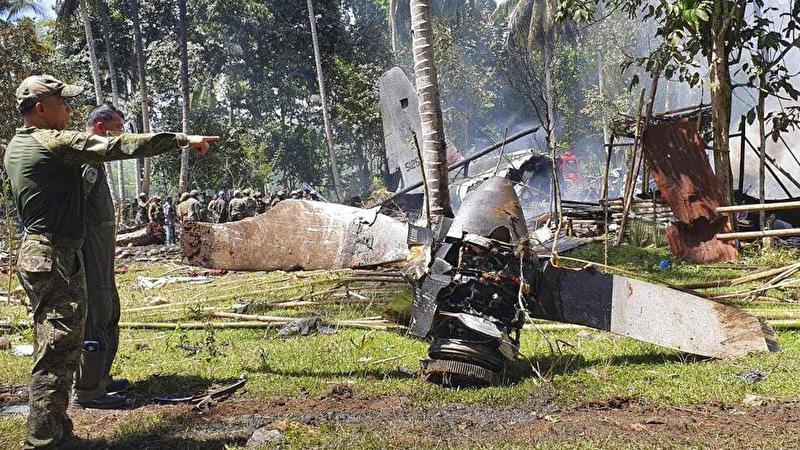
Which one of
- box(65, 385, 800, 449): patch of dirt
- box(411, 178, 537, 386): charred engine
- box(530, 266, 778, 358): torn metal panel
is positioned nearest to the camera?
box(65, 385, 800, 449): patch of dirt

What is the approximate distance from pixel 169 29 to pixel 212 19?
7.32 ft

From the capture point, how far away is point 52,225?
11.0 feet

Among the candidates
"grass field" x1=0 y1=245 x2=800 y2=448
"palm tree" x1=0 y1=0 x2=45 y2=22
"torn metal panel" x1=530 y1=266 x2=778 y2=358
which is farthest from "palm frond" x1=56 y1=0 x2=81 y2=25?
"torn metal panel" x1=530 y1=266 x2=778 y2=358

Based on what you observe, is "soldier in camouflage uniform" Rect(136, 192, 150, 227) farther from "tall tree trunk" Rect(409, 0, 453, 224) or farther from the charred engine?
the charred engine

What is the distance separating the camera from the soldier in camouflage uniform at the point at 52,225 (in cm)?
323

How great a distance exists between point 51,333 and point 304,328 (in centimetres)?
286

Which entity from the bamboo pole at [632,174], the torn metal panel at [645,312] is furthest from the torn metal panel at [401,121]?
the torn metal panel at [645,312]

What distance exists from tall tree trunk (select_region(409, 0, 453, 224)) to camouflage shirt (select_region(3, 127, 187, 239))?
5.19m

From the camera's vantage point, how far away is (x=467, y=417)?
365 cm

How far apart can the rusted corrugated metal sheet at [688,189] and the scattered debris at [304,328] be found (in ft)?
20.3

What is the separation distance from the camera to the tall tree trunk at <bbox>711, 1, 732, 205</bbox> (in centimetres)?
927

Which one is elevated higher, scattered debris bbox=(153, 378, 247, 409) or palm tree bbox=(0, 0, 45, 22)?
palm tree bbox=(0, 0, 45, 22)

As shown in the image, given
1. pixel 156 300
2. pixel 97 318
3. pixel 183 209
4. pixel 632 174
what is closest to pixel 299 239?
pixel 156 300

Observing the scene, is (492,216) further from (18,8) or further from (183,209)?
(18,8)
